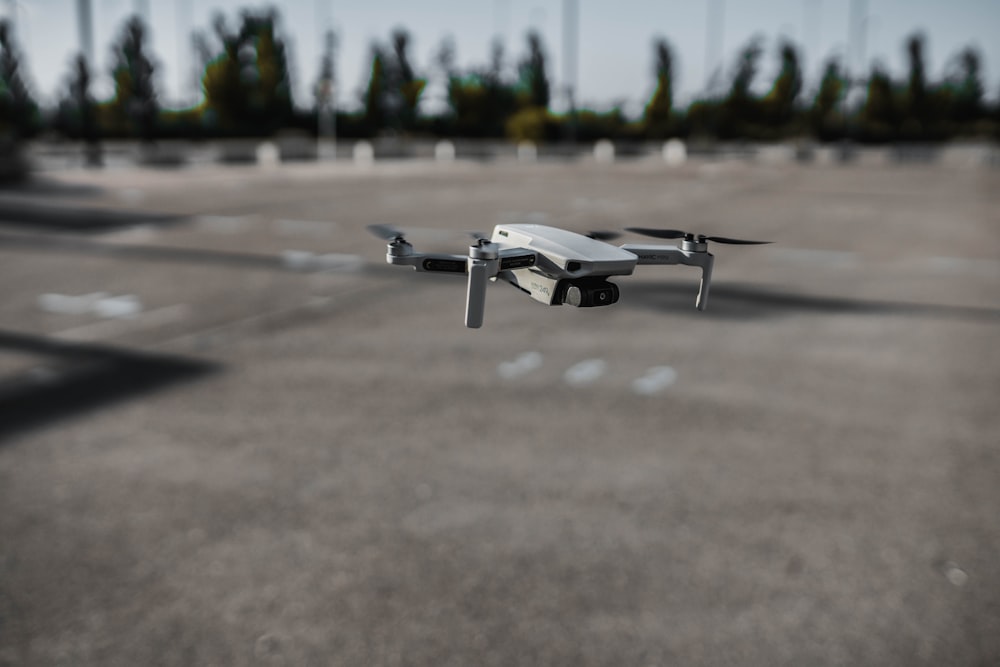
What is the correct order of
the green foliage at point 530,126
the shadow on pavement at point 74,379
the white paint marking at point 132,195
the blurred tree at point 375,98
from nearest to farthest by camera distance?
the shadow on pavement at point 74,379, the white paint marking at point 132,195, the green foliage at point 530,126, the blurred tree at point 375,98

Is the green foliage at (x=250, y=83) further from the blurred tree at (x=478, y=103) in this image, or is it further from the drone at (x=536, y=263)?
the drone at (x=536, y=263)

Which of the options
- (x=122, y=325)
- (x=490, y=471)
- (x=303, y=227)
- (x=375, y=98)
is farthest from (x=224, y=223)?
(x=375, y=98)

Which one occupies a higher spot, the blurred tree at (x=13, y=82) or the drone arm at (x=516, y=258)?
the blurred tree at (x=13, y=82)

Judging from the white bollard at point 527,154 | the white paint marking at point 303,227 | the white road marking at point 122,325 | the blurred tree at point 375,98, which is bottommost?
the white road marking at point 122,325

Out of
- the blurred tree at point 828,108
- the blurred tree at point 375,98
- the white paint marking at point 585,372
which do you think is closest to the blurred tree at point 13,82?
the blurred tree at point 375,98

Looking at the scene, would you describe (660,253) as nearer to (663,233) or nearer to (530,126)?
(663,233)

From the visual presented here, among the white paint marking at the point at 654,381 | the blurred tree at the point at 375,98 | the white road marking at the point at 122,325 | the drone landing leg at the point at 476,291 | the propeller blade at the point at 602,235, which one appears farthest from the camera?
the blurred tree at the point at 375,98

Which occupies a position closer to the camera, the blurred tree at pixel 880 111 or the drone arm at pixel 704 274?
the drone arm at pixel 704 274
